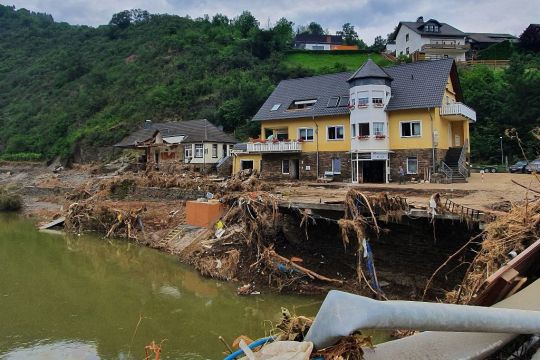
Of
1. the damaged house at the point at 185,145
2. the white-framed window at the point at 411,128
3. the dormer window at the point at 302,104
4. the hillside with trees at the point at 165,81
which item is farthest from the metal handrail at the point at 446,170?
the damaged house at the point at 185,145

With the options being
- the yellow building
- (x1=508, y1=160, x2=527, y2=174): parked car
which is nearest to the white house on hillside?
(x1=508, y1=160, x2=527, y2=174): parked car

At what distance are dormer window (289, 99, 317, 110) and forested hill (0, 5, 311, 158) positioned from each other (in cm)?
1937

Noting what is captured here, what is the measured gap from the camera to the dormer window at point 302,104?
34.4 m

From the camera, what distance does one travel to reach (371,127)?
30375 mm

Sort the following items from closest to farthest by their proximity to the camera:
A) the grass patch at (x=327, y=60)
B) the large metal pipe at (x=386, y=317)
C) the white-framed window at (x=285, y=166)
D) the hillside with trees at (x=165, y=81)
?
the large metal pipe at (x=386, y=317), the white-framed window at (x=285, y=166), the hillside with trees at (x=165, y=81), the grass patch at (x=327, y=60)

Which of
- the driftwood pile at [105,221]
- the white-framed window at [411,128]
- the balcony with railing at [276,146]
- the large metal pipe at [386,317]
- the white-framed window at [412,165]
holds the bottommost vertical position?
the driftwood pile at [105,221]

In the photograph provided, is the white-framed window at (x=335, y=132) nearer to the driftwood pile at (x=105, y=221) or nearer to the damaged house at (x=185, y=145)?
the damaged house at (x=185, y=145)

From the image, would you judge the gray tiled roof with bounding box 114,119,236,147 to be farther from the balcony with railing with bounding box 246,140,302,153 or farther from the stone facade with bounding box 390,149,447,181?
the stone facade with bounding box 390,149,447,181

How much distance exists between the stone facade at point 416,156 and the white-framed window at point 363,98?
3731 mm

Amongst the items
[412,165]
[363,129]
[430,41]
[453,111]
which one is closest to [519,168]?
[453,111]

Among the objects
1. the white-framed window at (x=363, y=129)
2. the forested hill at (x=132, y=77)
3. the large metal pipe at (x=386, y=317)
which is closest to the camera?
the large metal pipe at (x=386, y=317)

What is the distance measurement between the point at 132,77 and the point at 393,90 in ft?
190

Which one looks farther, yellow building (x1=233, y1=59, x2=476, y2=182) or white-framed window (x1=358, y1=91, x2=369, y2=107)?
white-framed window (x1=358, y1=91, x2=369, y2=107)

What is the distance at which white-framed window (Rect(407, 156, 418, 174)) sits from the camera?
29.8m
